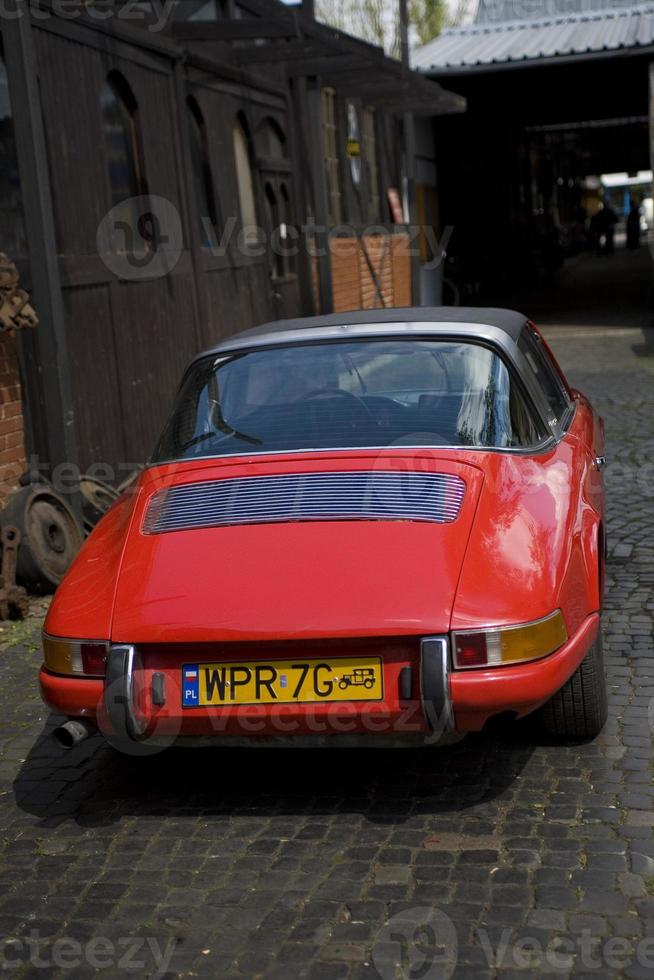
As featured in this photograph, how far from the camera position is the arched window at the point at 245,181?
12477 millimetres

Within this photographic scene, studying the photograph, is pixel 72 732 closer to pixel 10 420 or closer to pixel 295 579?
pixel 295 579

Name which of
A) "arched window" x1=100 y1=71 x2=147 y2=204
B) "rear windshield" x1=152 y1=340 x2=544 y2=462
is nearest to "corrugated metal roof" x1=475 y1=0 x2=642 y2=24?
"arched window" x1=100 y1=71 x2=147 y2=204

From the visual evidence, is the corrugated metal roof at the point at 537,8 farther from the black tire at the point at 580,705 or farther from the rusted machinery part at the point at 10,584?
the black tire at the point at 580,705

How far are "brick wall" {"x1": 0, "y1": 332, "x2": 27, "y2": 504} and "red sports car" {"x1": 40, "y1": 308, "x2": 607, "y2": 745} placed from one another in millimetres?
2845

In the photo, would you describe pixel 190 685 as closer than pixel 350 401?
Yes

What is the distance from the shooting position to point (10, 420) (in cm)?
756

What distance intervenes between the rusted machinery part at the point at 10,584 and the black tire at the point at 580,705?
3.16 meters

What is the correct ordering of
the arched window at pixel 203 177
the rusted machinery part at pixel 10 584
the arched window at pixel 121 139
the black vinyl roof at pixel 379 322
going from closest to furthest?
1. the black vinyl roof at pixel 379 322
2. the rusted machinery part at pixel 10 584
3. the arched window at pixel 121 139
4. the arched window at pixel 203 177

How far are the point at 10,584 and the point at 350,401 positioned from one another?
2731 mm

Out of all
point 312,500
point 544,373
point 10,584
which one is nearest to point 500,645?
point 312,500

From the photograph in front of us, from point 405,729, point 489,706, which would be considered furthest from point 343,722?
point 489,706

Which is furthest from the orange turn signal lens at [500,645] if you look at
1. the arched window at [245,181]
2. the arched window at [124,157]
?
the arched window at [245,181]

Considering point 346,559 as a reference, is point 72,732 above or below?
below

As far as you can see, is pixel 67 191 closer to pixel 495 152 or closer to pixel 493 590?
pixel 493 590
